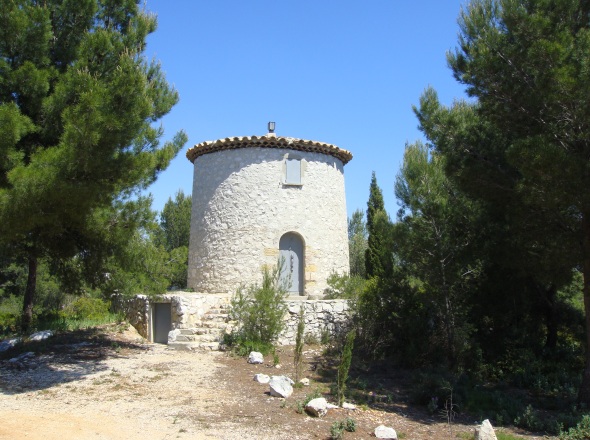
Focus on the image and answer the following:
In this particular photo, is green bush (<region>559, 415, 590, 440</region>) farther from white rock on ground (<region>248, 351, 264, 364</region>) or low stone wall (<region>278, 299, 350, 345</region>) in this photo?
low stone wall (<region>278, 299, 350, 345</region>)

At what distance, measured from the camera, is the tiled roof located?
1437 centimetres

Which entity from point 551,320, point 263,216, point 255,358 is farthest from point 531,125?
point 263,216

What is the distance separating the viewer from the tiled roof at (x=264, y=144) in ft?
47.1

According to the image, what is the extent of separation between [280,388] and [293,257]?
6.90 m

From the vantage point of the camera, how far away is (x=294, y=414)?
6.87 meters

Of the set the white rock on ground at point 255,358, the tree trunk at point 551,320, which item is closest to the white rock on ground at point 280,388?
the white rock on ground at point 255,358

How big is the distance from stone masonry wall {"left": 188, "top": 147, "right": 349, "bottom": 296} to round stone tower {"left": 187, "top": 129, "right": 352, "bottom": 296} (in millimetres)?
28

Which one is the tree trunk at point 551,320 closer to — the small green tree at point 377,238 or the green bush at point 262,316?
the small green tree at point 377,238

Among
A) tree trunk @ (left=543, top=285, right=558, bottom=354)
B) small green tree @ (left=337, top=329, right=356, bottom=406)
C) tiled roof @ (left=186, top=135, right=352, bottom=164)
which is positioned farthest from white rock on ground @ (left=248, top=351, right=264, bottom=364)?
tiled roof @ (left=186, top=135, right=352, bottom=164)

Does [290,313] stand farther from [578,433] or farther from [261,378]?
[578,433]

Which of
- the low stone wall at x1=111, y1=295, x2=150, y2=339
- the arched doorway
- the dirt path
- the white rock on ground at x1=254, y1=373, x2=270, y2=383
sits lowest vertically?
the dirt path

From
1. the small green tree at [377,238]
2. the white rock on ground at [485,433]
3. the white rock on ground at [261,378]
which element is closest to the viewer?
the white rock on ground at [485,433]

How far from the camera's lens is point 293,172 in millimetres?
14594

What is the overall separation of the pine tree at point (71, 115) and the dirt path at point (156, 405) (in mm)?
2451
